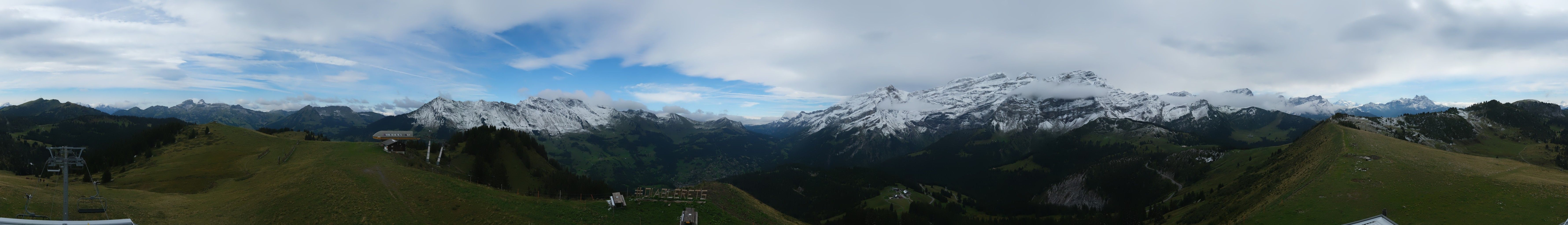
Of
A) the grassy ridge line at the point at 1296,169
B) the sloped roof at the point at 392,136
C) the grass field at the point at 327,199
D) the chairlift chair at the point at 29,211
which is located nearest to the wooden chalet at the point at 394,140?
the sloped roof at the point at 392,136

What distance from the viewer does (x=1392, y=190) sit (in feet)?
149

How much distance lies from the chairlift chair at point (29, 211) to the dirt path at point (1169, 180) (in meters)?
161

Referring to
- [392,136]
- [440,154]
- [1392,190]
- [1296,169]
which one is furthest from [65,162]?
[1296,169]

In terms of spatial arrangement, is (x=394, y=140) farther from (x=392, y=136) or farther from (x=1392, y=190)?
(x=1392, y=190)

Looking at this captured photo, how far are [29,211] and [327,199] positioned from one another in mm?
15176

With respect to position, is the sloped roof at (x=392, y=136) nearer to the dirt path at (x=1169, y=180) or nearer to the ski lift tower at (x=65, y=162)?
the ski lift tower at (x=65, y=162)

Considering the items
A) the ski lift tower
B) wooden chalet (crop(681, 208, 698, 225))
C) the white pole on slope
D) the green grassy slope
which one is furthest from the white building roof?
the white pole on slope

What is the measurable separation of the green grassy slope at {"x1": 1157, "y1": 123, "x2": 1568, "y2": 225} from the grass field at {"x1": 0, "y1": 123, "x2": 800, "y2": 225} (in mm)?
50095

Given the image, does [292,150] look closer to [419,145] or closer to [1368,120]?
[419,145]

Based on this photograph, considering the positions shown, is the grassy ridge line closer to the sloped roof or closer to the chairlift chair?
the chairlift chair

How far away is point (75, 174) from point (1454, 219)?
135m

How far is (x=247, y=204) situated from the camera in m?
43.7

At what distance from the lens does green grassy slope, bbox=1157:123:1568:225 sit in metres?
39.3

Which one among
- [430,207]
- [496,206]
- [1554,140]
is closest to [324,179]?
[430,207]
